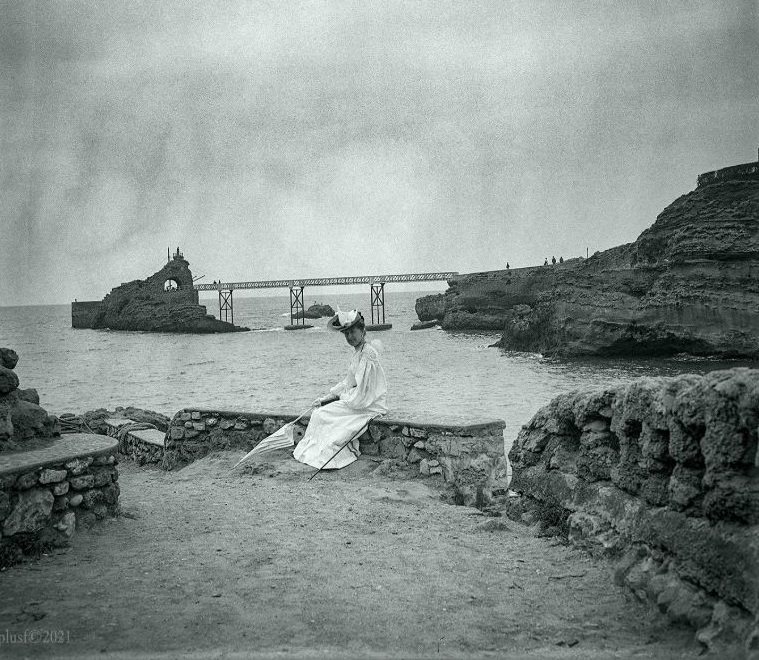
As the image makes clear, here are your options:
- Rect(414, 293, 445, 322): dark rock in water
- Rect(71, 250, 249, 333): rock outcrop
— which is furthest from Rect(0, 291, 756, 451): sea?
Rect(414, 293, 445, 322): dark rock in water

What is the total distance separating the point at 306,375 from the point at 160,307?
4794 cm

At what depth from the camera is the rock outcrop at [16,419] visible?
16.6ft

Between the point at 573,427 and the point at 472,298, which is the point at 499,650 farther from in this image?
the point at 472,298

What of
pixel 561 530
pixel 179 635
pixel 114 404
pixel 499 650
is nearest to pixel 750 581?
pixel 499 650

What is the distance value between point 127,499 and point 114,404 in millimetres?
20073

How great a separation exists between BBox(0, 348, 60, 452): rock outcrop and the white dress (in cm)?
274

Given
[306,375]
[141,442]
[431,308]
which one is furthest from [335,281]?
[141,442]

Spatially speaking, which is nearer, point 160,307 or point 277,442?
point 277,442

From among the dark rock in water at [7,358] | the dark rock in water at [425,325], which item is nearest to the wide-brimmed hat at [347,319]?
the dark rock in water at [7,358]

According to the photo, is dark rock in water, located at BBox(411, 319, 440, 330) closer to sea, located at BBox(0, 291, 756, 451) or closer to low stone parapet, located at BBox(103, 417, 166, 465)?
sea, located at BBox(0, 291, 756, 451)

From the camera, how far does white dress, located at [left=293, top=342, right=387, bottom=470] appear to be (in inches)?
277

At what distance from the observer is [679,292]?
34000mm

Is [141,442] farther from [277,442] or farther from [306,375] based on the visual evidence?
[306,375]

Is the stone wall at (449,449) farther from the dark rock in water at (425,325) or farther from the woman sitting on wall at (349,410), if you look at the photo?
the dark rock in water at (425,325)
